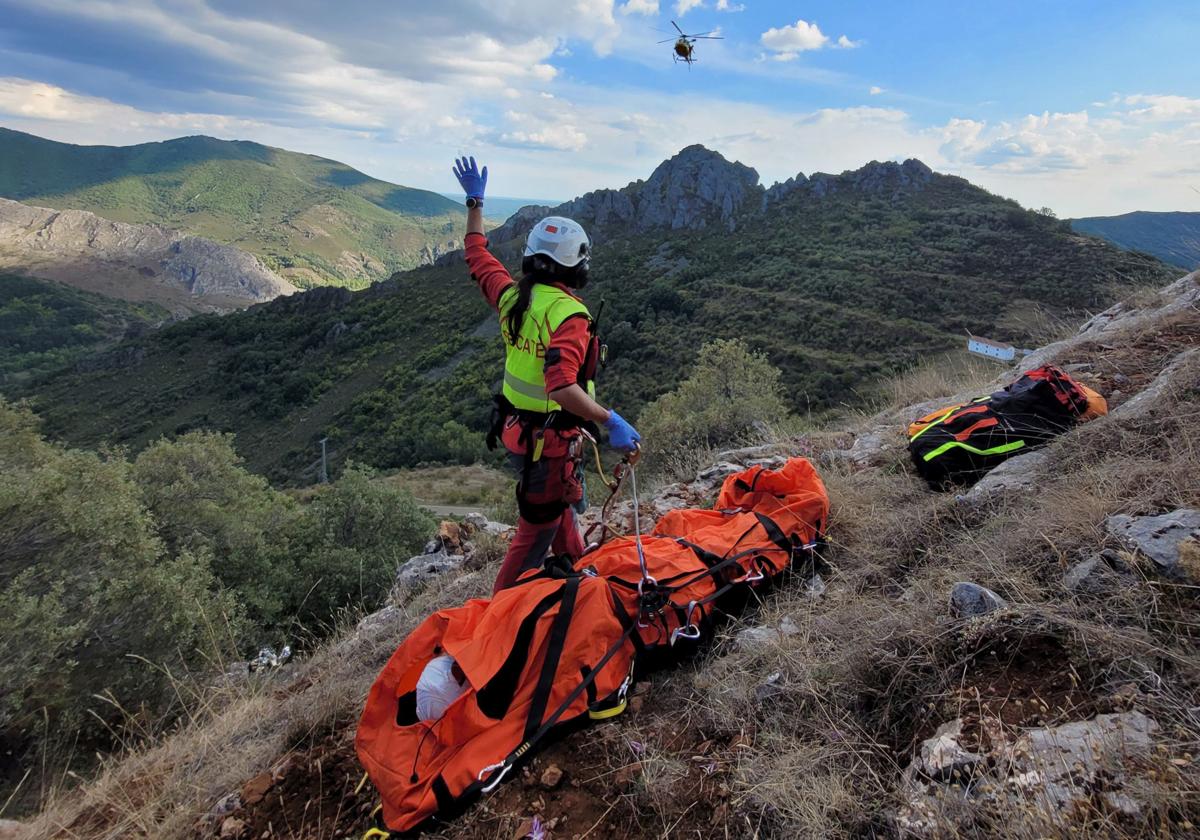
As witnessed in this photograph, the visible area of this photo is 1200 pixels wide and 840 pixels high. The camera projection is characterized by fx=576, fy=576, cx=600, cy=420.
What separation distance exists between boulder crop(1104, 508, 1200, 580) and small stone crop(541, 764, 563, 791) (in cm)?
206

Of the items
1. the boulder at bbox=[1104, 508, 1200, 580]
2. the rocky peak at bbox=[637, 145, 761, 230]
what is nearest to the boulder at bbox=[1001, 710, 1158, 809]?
the boulder at bbox=[1104, 508, 1200, 580]

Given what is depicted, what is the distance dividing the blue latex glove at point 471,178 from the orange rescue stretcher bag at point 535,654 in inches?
86.6

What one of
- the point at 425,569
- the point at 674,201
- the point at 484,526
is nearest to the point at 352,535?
the point at 484,526

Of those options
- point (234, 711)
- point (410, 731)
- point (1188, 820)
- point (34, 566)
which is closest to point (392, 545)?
point (34, 566)

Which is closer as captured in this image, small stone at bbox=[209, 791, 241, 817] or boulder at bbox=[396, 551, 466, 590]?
small stone at bbox=[209, 791, 241, 817]

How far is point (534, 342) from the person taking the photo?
2.65 metres

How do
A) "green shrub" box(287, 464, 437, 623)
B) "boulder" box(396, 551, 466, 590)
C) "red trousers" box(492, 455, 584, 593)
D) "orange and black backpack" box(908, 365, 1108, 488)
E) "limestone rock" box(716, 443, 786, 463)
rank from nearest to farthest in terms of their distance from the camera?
"red trousers" box(492, 455, 584, 593) < "orange and black backpack" box(908, 365, 1108, 488) < "boulder" box(396, 551, 466, 590) < "limestone rock" box(716, 443, 786, 463) < "green shrub" box(287, 464, 437, 623)

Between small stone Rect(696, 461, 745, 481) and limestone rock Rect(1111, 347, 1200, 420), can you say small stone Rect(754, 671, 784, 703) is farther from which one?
small stone Rect(696, 461, 745, 481)

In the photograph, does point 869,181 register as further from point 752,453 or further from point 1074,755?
point 1074,755

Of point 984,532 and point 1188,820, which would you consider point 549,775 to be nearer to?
point 1188,820

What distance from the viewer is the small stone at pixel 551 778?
1.99m

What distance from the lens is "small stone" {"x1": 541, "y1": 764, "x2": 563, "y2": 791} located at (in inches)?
78.5

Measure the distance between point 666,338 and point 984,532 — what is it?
41839 millimetres

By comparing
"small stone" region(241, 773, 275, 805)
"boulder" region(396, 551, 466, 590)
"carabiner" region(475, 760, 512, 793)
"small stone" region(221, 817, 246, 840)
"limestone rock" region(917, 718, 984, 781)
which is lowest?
"boulder" region(396, 551, 466, 590)
